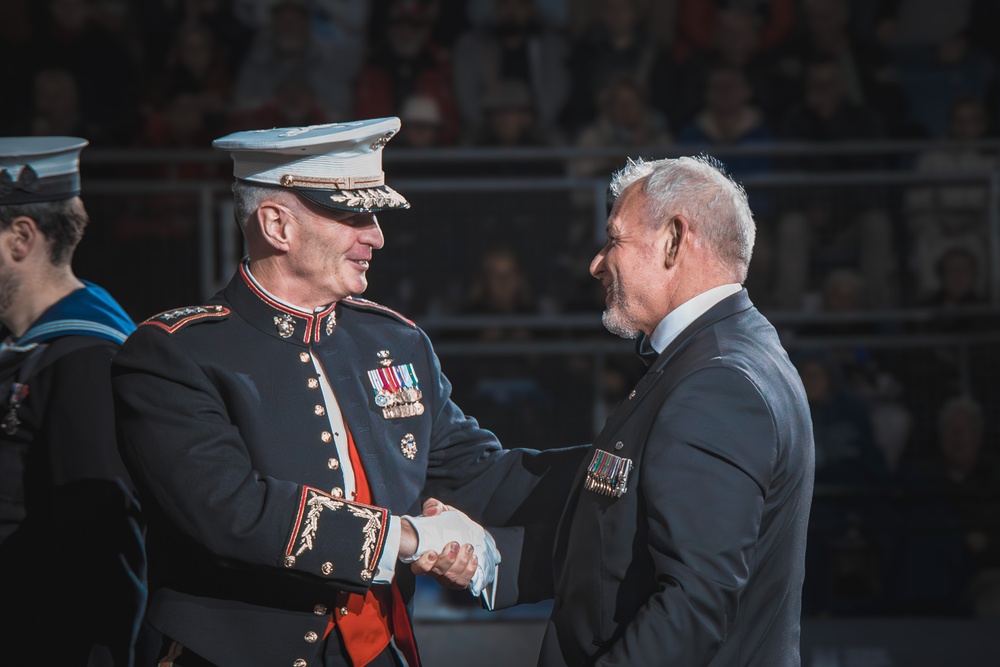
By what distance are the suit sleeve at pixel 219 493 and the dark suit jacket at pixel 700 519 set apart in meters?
0.43

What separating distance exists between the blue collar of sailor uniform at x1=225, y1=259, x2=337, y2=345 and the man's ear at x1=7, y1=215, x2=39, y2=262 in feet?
2.34

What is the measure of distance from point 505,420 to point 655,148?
4.75ft

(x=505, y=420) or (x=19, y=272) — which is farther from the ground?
(x=19, y=272)

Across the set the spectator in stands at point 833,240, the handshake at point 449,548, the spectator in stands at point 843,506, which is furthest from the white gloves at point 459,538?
the spectator in stands at point 833,240

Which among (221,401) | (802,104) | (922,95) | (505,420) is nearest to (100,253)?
(505,420)

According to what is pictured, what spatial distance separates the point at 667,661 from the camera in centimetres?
210

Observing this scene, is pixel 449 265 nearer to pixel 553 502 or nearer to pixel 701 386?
pixel 553 502

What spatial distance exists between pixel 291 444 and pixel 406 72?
4.60 metres

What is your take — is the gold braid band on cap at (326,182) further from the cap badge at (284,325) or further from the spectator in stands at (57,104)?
the spectator in stands at (57,104)

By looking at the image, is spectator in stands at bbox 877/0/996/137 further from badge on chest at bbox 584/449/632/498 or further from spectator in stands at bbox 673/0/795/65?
badge on chest at bbox 584/449/632/498

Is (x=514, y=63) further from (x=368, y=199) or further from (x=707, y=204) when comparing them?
(x=707, y=204)

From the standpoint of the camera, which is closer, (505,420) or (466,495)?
(466,495)

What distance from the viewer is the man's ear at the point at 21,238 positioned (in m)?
3.09

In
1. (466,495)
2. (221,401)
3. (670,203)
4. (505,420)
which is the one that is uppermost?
(670,203)
